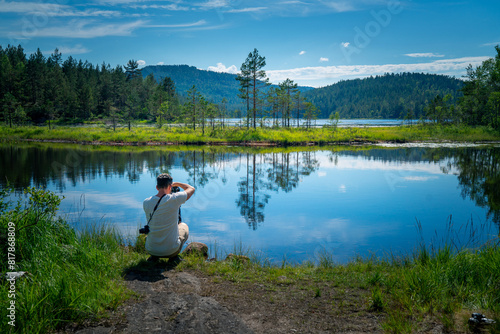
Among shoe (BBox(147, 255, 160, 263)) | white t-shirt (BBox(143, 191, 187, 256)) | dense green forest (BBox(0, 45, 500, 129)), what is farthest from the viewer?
dense green forest (BBox(0, 45, 500, 129))

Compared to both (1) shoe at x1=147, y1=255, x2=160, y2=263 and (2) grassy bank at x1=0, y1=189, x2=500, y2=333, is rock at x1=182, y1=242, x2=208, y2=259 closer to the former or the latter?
(2) grassy bank at x1=0, y1=189, x2=500, y2=333

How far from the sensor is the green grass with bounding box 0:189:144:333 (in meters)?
4.27

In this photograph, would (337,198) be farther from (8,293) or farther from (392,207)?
(8,293)

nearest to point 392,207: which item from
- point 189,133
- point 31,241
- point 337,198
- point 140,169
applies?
point 337,198

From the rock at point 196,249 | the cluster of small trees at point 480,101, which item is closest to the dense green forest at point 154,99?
the cluster of small trees at point 480,101

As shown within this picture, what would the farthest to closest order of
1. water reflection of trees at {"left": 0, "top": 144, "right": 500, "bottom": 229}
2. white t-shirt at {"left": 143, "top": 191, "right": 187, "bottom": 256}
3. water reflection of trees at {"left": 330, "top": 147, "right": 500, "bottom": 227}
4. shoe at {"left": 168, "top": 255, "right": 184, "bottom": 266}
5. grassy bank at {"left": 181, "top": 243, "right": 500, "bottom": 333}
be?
1. water reflection of trees at {"left": 0, "top": 144, "right": 500, "bottom": 229}
2. water reflection of trees at {"left": 330, "top": 147, "right": 500, "bottom": 227}
3. shoe at {"left": 168, "top": 255, "right": 184, "bottom": 266}
4. white t-shirt at {"left": 143, "top": 191, "right": 187, "bottom": 256}
5. grassy bank at {"left": 181, "top": 243, "right": 500, "bottom": 333}

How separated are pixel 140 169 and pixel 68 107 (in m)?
65.4

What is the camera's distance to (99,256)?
20.2ft

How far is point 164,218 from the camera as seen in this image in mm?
6145

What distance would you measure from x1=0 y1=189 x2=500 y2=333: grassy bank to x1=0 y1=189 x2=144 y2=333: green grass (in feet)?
0.04

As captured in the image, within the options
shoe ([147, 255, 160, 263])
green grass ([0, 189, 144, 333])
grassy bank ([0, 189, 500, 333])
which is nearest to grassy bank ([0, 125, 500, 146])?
green grass ([0, 189, 144, 333])

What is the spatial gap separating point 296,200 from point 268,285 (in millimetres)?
10064

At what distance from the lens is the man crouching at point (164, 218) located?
605cm

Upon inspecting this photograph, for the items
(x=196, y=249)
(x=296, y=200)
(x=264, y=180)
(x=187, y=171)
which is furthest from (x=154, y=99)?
(x=196, y=249)
